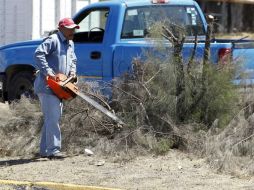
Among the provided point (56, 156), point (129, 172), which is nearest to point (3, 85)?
point (56, 156)

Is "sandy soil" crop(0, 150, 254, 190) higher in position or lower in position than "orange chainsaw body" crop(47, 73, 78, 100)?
lower

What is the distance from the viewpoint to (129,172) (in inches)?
329

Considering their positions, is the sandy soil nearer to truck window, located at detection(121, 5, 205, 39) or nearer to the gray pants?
the gray pants

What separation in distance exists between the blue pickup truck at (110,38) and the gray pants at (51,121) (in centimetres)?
157

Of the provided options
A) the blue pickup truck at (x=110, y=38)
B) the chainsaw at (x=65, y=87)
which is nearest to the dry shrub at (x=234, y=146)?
the blue pickup truck at (x=110, y=38)

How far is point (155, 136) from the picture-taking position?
923 centimetres

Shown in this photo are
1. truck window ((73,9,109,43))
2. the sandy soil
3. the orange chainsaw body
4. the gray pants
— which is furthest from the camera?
truck window ((73,9,109,43))

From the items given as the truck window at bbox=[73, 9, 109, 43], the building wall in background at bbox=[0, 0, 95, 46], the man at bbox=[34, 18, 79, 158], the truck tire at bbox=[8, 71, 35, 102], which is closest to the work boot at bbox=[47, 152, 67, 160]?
the man at bbox=[34, 18, 79, 158]

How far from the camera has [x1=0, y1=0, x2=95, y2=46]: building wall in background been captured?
1438 centimetres

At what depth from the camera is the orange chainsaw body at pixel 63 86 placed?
28.5 feet

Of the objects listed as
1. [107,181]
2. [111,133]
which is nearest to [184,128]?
[111,133]

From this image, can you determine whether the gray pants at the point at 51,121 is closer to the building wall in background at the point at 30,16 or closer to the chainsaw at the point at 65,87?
the chainsaw at the point at 65,87

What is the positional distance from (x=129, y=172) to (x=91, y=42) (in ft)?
11.4

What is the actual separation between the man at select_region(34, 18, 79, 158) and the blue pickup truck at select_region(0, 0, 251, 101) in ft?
4.54
